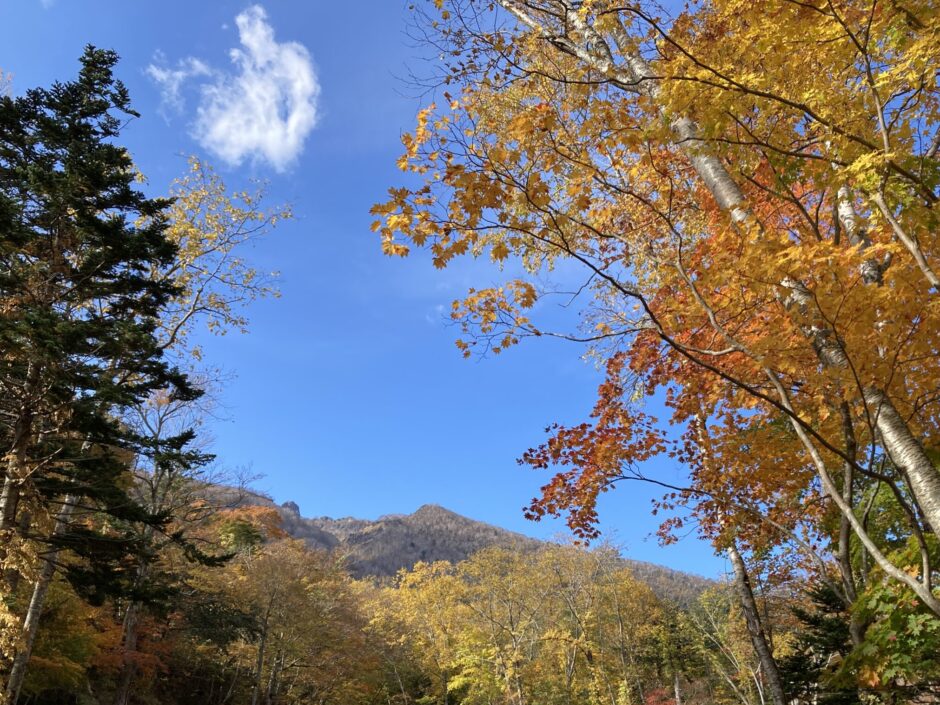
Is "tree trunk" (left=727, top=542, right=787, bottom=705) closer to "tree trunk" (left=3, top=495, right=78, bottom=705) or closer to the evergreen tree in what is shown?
the evergreen tree

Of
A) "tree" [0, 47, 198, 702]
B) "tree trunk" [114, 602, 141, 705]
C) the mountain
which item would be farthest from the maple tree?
the mountain

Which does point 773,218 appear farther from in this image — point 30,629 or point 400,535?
point 400,535

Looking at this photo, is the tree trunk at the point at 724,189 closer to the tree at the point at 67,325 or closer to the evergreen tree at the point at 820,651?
the tree at the point at 67,325

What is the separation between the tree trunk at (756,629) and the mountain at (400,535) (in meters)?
98.7

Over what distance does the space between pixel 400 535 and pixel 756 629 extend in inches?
5298

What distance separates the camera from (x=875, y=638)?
4.62 m

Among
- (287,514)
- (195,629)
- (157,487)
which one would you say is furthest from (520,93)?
(287,514)

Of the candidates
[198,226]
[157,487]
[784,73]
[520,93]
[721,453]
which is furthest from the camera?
[157,487]

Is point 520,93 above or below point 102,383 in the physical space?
above

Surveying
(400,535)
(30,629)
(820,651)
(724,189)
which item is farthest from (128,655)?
(400,535)

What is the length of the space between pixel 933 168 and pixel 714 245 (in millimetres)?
1772

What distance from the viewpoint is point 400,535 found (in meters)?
133

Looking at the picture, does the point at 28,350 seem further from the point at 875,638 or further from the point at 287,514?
the point at 287,514

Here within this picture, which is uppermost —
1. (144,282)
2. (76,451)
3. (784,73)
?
(144,282)
